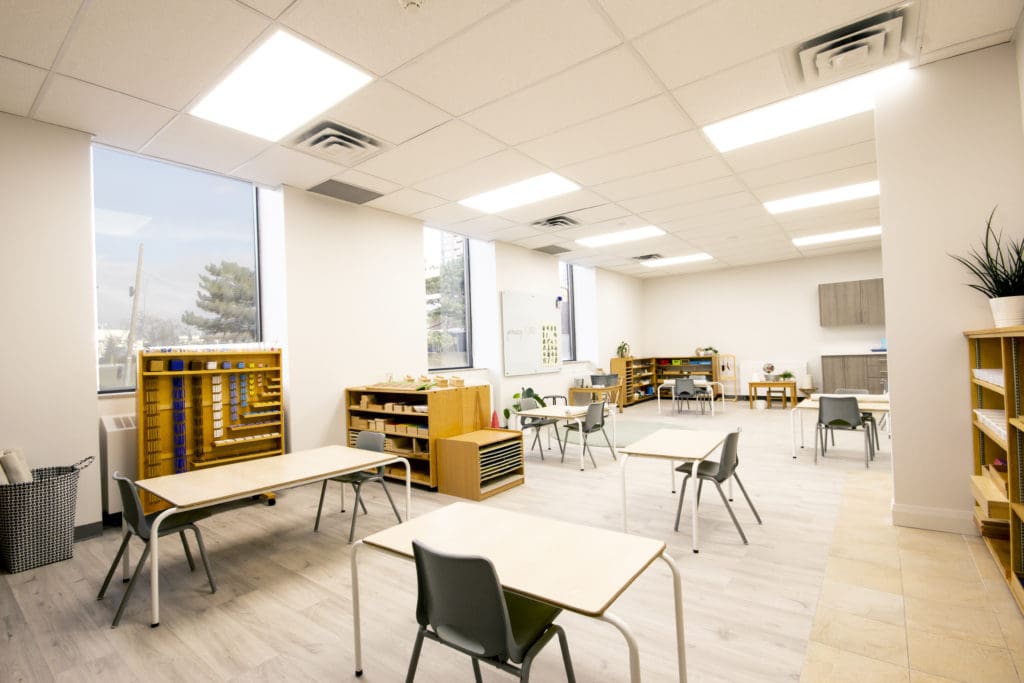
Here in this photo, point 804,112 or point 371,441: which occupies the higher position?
point 804,112

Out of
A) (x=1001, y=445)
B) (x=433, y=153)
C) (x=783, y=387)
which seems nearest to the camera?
(x=1001, y=445)

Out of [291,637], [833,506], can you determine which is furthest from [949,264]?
[291,637]

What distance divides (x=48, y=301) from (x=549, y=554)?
4061mm

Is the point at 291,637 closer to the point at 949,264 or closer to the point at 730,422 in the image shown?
the point at 949,264

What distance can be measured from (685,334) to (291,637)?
1069cm

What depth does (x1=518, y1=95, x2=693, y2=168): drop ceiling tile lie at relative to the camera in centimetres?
341

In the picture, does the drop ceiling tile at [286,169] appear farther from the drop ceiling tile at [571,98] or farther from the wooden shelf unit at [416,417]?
the wooden shelf unit at [416,417]

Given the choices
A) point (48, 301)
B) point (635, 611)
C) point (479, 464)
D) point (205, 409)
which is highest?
point (48, 301)

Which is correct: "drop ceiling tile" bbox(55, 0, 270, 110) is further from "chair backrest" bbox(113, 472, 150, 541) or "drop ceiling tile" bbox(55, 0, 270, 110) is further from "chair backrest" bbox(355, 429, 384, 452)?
"chair backrest" bbox(355, 429, 384, 452)

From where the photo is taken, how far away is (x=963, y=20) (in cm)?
264

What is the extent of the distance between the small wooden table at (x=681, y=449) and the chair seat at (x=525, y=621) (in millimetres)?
1592

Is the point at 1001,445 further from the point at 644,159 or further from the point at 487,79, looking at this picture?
the point at 487,79

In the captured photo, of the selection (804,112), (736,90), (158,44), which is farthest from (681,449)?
(158,44)

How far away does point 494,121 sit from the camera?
3477 mm
